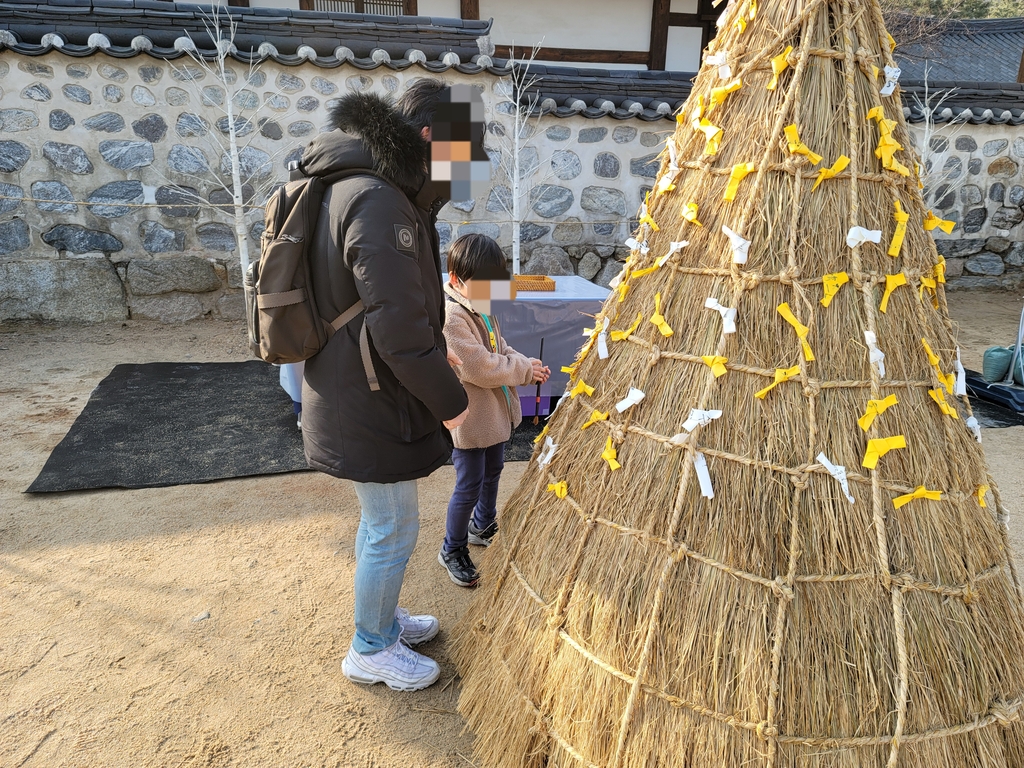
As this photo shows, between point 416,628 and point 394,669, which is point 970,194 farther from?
point 394,669

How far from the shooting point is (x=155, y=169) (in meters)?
6.36

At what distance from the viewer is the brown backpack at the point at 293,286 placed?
69.4 inches

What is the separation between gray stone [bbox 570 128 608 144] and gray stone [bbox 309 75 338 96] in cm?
252

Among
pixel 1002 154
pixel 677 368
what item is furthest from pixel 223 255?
pixel 1002 154

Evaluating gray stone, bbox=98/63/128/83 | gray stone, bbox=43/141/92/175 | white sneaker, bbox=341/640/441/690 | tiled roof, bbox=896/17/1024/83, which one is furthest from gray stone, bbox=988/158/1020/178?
gray stone, bbox=43/141/92/175

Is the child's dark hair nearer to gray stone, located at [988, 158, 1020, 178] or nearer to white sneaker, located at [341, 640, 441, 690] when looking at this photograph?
white sneaker, located at [341, 640, 441, 690]

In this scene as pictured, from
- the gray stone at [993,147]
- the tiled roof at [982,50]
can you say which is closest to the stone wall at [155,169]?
the gray stone at [993,147]

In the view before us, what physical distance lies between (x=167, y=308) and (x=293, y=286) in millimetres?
5697

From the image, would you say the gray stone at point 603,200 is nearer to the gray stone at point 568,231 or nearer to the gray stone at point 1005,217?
the gray stone at point 568,231

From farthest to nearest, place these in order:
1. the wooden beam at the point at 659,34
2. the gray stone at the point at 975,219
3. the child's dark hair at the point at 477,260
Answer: the gray stone at the point at 975,219, the wooden beam at the point at 659,34, the child's dark hair at the point at 477,260

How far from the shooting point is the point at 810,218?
163 cm

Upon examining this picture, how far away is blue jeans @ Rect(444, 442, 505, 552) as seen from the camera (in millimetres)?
2625

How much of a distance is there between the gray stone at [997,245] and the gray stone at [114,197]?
33.1 ft

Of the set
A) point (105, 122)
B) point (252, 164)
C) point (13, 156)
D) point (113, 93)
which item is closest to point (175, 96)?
point (113, 93)
